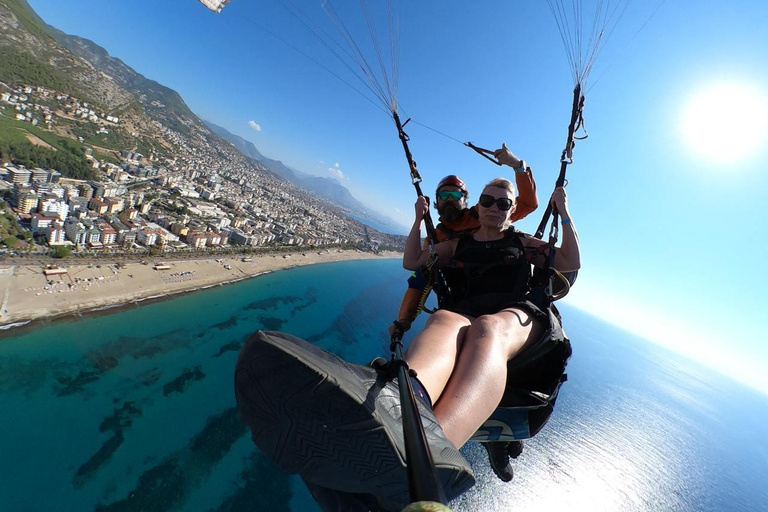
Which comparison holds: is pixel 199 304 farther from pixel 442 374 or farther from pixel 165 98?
pixel 165 98

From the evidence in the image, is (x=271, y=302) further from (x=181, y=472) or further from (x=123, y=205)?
(x=123, y=205)

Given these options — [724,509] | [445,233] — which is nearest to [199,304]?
[445,233]

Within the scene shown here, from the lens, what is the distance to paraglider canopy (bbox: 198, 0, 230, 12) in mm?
4897

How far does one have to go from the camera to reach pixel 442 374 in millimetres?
1363

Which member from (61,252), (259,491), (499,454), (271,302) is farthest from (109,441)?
(61,252)

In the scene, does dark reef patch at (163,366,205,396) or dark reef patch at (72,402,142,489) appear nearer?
dark reef patch at (72,402,142,489)

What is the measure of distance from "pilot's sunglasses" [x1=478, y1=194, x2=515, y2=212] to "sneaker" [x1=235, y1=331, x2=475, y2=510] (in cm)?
168

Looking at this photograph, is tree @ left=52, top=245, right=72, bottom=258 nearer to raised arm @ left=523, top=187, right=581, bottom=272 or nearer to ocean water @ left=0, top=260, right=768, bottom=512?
ocean water @ left=0, top=260, right=768, bottom=512

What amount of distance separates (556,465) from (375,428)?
72.0 ft

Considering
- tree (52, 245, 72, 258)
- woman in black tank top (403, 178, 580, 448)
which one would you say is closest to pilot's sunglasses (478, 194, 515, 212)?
woman in black tank top (403, 178, 580, 448)

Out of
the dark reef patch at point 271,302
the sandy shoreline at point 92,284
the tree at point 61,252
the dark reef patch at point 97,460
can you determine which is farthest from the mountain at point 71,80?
the dark reef patch at point 97,460

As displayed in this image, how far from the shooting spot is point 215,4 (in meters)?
5.03

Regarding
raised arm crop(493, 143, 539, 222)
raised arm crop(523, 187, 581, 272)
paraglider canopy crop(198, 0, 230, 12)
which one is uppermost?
paraglider canopy crop(198, 0, 230, 12)

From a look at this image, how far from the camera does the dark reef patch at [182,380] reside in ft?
43.0
